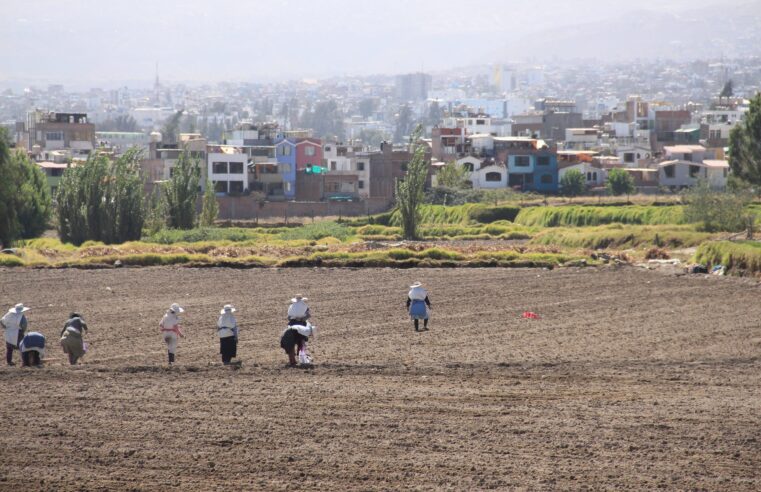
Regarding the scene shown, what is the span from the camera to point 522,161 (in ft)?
286

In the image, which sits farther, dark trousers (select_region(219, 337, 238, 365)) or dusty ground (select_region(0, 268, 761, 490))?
dark trousers (select_region(219, 337, 238, 365))

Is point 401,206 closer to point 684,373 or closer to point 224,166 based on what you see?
point 224,166

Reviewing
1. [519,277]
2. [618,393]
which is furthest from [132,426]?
[519,277]

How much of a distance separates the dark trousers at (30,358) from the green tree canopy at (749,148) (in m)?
48.2

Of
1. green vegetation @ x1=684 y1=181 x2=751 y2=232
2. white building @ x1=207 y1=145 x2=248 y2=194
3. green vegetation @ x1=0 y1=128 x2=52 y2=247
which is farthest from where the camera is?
white building @ x1=207 y1=145 x2=248 y2=194

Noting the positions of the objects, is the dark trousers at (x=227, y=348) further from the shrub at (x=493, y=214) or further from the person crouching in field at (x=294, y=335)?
the shrub at (x=493, y=214)

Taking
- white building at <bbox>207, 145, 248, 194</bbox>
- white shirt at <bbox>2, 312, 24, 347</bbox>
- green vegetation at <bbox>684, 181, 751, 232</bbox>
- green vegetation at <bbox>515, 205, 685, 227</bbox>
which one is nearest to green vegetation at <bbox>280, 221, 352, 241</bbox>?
green vegetation at <bbox>515, 205, 685, 227</bbox>

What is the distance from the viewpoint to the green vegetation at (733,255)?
34.4 m

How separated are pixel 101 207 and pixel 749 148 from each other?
2900cm

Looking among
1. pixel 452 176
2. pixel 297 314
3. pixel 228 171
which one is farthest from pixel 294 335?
pixel 228 171

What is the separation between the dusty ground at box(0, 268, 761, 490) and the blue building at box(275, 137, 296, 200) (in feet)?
190

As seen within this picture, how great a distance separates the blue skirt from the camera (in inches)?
989

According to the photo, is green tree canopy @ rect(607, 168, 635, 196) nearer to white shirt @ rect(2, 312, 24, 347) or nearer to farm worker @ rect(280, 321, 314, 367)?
farm worker @ rect(280, 321, 314, 367)

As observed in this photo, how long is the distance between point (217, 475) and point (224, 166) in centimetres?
6907
